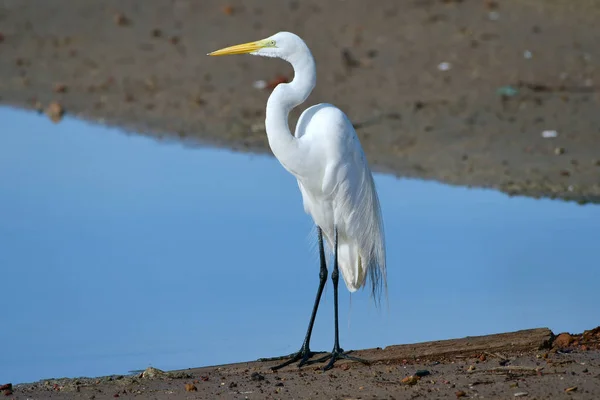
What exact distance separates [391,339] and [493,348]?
83 centimetres

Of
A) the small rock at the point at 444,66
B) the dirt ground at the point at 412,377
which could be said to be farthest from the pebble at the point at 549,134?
the dirt ground at the point at 412,377

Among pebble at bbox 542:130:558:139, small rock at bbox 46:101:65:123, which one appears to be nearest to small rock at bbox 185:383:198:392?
pebble at bbox 542:130:558:139

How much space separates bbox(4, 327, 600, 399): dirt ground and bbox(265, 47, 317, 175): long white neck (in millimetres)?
1000

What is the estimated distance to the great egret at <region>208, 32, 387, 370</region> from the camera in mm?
4953

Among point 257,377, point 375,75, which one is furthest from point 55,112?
point 257,377

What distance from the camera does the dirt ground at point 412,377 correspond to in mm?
4195

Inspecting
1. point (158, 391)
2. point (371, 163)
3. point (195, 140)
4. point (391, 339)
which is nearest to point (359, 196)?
point (391, 339)

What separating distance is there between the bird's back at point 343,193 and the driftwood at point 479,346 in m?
0.61

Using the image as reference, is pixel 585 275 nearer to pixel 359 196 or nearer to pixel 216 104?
pixel 359 196

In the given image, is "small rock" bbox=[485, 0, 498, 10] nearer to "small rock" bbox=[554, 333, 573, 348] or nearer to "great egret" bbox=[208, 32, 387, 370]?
"great egret" bbox=[208, 32, 387, 370]

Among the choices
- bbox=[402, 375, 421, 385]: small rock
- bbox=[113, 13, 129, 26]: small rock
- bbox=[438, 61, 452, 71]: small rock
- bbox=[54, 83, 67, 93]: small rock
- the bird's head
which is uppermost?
bbox=[113, 13, 129, 26]: small rock

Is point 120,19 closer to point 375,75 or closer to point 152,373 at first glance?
point 375,75

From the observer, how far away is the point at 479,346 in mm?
4738

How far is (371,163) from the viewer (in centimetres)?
830
